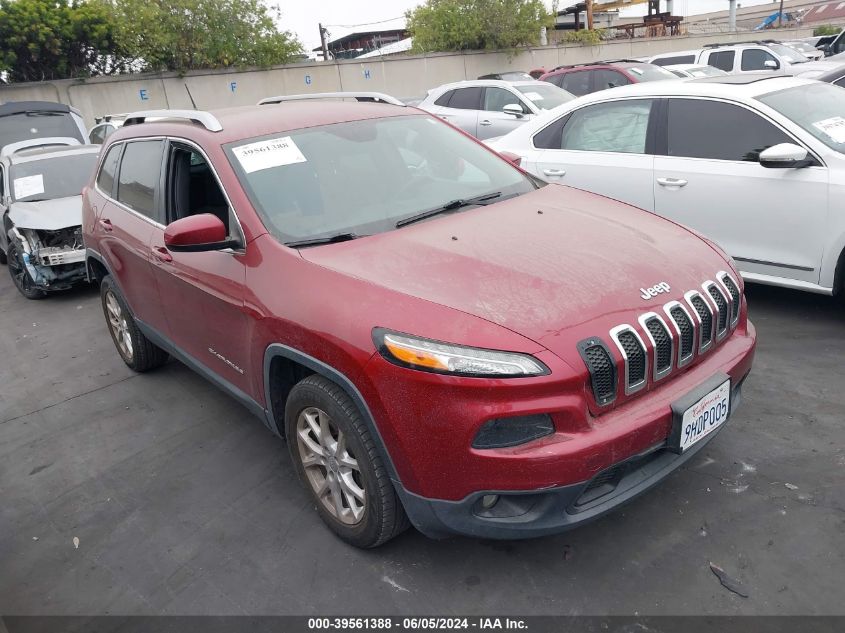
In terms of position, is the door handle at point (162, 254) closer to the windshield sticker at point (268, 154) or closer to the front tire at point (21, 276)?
the windshield sticker at point (268, 154)

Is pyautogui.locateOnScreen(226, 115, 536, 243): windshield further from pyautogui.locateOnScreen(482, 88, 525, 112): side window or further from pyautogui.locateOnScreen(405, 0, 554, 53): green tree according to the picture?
pyautogui.locateOnScreen(405, 0, 554, 53): green tree

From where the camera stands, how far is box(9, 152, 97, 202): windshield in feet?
25.1

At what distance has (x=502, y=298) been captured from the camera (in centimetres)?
245

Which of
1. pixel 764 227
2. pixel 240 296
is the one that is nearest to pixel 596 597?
pixel 240 296

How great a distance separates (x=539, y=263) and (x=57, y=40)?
20.4 meters

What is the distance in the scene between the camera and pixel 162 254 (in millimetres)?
3699

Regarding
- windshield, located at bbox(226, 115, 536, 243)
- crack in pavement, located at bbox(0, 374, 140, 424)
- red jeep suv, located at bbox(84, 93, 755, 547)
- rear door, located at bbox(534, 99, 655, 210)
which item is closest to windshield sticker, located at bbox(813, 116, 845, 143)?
rear door, located at bbox(534, 99, 655, 210)

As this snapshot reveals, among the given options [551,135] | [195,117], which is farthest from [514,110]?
[195,117]

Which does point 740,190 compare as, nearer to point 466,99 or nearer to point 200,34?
point 466,99

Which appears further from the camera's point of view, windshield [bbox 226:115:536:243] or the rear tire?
the rear tire

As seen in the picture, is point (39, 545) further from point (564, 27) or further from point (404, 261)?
point (564, 27)

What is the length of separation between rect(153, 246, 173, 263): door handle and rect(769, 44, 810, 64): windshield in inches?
613

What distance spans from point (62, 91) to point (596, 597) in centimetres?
2029

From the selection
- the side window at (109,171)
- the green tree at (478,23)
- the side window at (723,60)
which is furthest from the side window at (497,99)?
the green tree at (478,23)
